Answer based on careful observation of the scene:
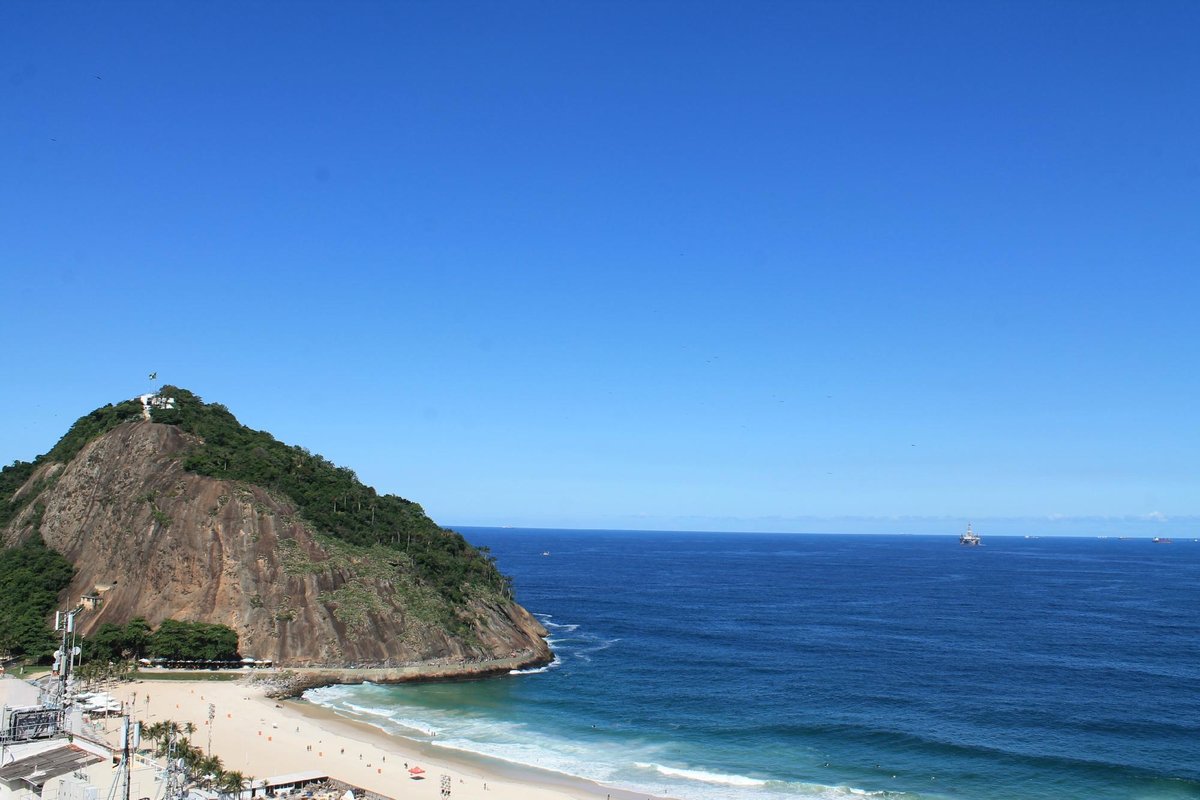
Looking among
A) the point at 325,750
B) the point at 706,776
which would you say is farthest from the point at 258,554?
the point at 706,776

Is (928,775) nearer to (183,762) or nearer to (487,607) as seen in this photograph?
(183,762)

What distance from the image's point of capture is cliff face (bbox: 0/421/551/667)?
102562mm

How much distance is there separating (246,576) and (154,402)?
46.0 m

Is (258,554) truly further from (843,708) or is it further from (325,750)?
(843,708)

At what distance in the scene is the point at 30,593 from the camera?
106312mm

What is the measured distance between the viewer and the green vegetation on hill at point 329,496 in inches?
4665

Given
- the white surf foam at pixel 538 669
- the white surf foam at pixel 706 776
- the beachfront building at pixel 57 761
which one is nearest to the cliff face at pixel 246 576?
the white surf foam at pixel 538 669

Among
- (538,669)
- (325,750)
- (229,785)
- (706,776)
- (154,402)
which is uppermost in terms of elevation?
(154,402)

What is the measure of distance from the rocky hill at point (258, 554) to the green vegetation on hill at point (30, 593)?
208 cm

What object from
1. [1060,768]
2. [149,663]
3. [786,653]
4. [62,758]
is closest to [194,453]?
[149,663]

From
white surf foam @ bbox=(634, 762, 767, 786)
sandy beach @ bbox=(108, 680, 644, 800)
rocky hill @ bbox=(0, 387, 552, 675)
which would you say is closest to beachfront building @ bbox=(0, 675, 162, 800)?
sandy beach @ bbox=(108, 680, 644, 800)

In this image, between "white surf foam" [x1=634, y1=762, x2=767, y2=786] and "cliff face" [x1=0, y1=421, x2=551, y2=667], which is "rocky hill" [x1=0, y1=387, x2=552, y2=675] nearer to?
"cliff face" [x1=0, y1=421, x2=551, y2=667]

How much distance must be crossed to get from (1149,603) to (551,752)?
156 m

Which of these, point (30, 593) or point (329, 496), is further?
point (329, 496)
